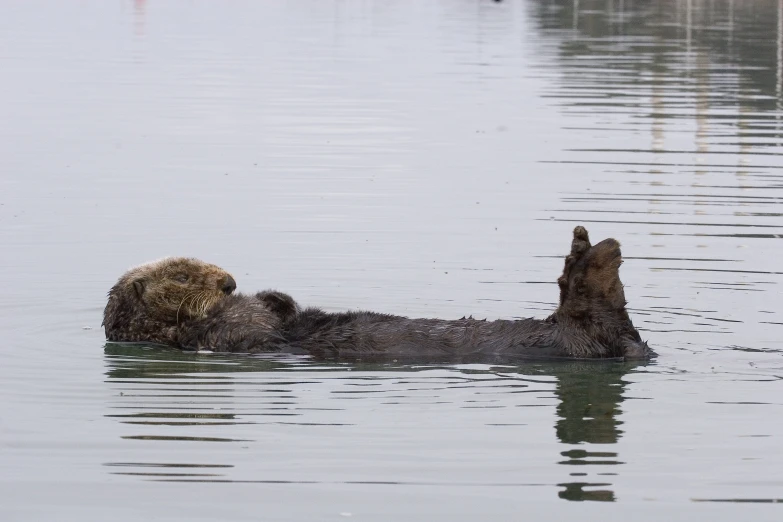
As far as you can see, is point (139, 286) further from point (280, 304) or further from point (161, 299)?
point (280, 304)

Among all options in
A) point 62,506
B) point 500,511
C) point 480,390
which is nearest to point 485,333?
point 480,390

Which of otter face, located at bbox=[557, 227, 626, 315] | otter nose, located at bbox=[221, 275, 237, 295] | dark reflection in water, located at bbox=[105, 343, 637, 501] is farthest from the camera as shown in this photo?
otter nose, located at bbox=[221, 275, 237, 295]

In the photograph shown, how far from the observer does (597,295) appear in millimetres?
6664

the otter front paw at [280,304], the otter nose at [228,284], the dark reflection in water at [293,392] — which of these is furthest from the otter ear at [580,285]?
the otter nose at [228,284]

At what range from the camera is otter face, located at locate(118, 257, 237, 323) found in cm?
743

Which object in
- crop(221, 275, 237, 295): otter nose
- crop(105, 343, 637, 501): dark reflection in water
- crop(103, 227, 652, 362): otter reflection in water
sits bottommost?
crop(105, 343, 637, 501): dark reflection in water

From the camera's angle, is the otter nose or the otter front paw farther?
the otter nose

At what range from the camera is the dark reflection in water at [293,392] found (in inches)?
218

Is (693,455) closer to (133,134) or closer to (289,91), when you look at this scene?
(133,134)

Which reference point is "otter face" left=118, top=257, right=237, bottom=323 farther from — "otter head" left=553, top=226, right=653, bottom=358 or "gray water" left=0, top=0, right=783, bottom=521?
"otter head" left=553, top=226, right=653, bottom=358

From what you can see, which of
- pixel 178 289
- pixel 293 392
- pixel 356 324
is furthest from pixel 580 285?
pixel 178 289

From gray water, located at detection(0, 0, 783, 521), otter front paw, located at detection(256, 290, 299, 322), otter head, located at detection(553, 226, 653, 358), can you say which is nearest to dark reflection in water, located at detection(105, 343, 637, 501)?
gray water, located at detection(0, 0, 783, 521)

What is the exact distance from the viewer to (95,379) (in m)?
6.81

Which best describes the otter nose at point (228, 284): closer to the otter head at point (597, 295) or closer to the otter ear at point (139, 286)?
the otter ear at point (139, 286)
